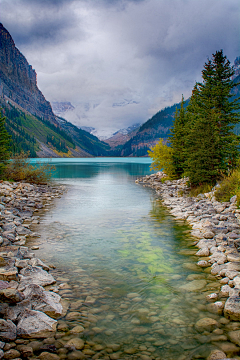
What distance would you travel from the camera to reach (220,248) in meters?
10.0

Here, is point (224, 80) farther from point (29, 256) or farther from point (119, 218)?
point (29, 256)

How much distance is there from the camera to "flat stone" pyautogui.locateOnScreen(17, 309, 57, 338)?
529 cm

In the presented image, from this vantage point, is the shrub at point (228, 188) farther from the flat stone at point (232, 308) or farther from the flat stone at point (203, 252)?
the flat stone at point (232, 308)

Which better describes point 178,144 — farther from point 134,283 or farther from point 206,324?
point 206,324

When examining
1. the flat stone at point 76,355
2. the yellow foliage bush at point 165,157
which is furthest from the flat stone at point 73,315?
the yellow foliage bush at point 165,157

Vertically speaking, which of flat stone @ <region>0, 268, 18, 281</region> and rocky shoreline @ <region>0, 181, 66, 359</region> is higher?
flat stone @ <region>0, 268, 18, 281</region>

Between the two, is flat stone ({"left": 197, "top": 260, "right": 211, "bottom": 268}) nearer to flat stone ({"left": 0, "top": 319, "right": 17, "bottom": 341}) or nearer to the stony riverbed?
the stony riverbed

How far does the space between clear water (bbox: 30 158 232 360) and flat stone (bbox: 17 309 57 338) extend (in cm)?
41

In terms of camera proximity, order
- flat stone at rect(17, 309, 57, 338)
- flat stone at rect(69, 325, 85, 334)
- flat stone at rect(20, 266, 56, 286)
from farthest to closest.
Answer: flat stone at rect(20, 266, 56, 286)
flat stone at rect(69, 325, 85, 334)
flat stone at rect(17, 309, 57, 338)

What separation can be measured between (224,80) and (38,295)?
26.8 metres

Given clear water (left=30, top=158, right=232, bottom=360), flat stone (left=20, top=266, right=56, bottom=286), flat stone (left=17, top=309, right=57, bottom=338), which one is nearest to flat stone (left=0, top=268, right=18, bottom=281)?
flat stone (left=20, top=266, right=56, bottom=286)

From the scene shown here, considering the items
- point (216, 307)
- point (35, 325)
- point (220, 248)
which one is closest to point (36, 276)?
point (35, 325)

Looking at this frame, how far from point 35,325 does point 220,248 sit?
7459 millimetres

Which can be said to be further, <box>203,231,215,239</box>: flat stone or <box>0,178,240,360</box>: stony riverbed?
<box>203,231,215,239</box>: flat stone
